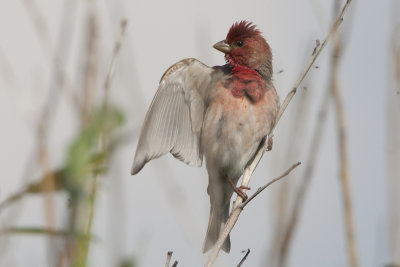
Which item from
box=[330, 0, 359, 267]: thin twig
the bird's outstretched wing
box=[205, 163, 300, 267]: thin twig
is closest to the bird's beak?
the bird's outstretched wing

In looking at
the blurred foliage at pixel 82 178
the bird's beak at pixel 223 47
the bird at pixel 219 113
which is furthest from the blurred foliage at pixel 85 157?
the bird's beak at pixel 223 47

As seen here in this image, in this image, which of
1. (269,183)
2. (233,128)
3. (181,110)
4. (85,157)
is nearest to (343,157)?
(269,183)

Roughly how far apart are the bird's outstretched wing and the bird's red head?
0.23m

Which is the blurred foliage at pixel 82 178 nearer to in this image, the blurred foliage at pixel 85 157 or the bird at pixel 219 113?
the blurred foliage at pixel 85 157

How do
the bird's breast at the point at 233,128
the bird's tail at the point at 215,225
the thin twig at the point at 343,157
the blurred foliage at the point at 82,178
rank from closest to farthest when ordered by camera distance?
1. the blurred foliage at the point at 82,178
2. the thin twig at the point at 343,157
3. the bird's breast at the point at 233,128
4. the bird's tail at the point at 215,225

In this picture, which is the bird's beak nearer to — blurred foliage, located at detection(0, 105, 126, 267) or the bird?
the bird

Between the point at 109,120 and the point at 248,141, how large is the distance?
13.6 feet

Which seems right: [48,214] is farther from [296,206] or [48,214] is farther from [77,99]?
[296,206]

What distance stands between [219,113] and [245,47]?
73 centimetres

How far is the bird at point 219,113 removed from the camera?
5.16 metres

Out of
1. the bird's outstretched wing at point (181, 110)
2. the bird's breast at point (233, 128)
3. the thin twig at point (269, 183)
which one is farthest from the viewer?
the bird's outstretched wing at point (181, 110)

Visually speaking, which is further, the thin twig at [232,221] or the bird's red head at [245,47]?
the bird's red head at [245,47]

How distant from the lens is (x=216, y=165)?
5.35 meters

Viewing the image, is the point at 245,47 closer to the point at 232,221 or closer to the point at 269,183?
the point at 232,221
